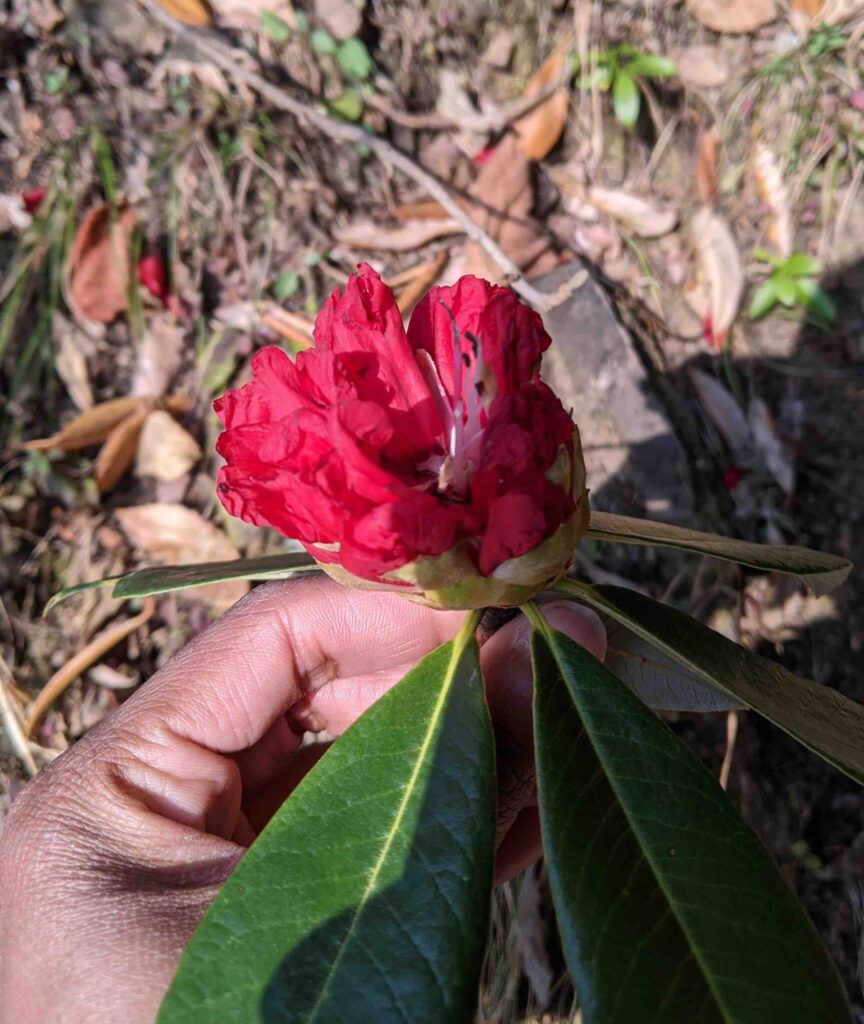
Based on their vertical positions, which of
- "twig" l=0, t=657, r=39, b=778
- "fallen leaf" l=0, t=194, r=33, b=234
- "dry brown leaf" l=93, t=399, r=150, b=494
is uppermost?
"fallen leaf" l=0, t=194, r=33, b=234

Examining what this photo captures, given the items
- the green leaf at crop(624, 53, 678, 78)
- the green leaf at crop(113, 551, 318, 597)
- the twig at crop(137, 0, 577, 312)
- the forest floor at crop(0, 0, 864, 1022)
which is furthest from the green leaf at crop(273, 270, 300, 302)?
the green leaf at crop(113, 551, 318, 597)

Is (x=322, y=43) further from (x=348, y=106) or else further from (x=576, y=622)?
(x=576, y=622)

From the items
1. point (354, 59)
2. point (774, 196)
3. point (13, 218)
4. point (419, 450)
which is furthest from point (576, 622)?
point (13, 218)

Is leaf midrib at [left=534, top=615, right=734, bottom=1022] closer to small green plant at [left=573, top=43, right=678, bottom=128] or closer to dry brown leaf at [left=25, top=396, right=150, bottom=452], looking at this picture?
dry brown leaf at [left=25, top=396, right=150, bottom=452]

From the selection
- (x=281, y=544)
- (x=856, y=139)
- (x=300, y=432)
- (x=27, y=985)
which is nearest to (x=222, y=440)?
(x=300, y=432)

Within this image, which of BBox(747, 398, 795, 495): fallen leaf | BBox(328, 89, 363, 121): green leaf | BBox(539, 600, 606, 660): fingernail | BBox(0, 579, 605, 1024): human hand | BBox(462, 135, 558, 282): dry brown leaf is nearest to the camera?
BBox(0, 579, 605, 1024): human hand

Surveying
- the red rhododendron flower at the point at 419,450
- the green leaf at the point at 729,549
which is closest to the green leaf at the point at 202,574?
the red rhododendron flower at the point at 419,450

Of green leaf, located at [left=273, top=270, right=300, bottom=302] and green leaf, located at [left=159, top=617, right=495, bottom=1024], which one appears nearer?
green leaf, located at [left=159, top=617, right=495, bottom=1024]
